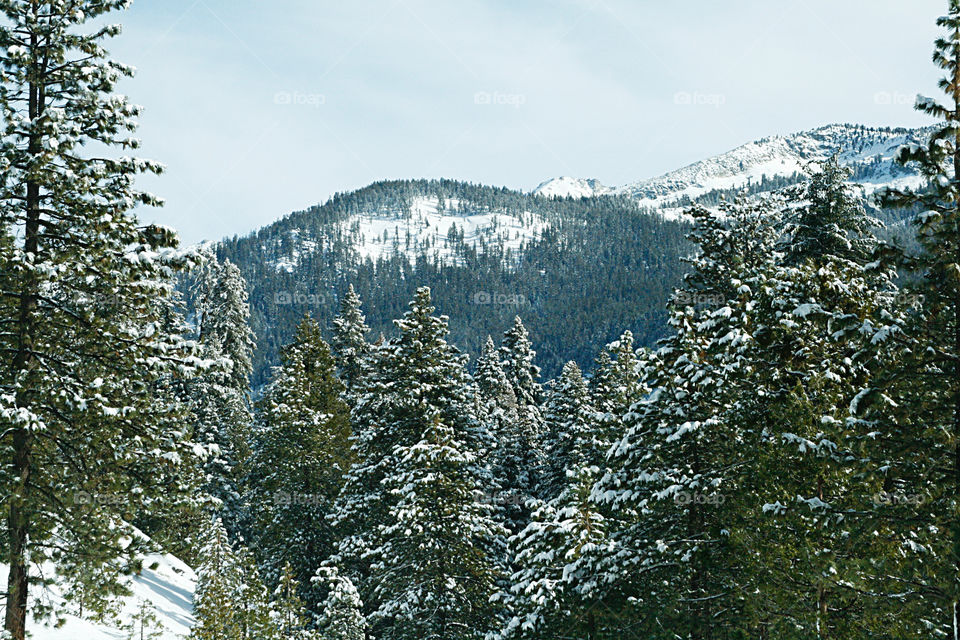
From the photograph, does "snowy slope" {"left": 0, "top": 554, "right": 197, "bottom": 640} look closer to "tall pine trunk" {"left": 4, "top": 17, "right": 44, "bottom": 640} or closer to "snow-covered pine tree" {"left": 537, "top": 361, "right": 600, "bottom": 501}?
"tall pine trunk" {"left": 4, "top": 17, "right": 44, "bottom": 640}

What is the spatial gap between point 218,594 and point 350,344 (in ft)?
73.9

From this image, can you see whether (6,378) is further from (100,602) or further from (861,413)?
(861,413)

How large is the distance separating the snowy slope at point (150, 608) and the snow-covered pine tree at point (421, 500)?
5.79m

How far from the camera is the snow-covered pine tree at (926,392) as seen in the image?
9.31 metres

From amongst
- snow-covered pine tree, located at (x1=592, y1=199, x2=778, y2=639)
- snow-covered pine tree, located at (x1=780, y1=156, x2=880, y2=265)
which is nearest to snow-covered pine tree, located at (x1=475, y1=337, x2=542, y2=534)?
snow-covered pine tree, located at (x1=780, y1=156, x2=880, y2=265)

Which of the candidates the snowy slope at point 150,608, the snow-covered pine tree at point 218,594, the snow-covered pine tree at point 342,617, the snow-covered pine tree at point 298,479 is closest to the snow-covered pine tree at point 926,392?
the snowy slope at point 150,608

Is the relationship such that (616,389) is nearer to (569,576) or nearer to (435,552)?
(435,552)

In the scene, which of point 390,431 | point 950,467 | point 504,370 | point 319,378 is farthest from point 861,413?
point 504,370

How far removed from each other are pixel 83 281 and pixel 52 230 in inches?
43.4

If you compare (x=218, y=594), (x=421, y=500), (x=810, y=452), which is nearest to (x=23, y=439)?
(x=218, y=594)

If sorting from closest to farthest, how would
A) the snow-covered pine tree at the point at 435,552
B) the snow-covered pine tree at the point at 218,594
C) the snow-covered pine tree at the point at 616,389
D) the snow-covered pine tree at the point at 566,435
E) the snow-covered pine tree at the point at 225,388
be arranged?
the snow-covered pine tree at the point at 218,594 < the snow-covered pine tree at the point at 616,389 < the snow-covered pine tree at the point at 435,552 < the snow-covered pine tree at the point at 566,435 < the snow-covered pine tree at the point at 225,388

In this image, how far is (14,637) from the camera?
10.9m

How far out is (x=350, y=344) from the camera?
41062 mm

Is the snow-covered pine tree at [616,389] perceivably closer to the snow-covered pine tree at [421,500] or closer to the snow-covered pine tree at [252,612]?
the snow-covered pine tree at [421,500]
